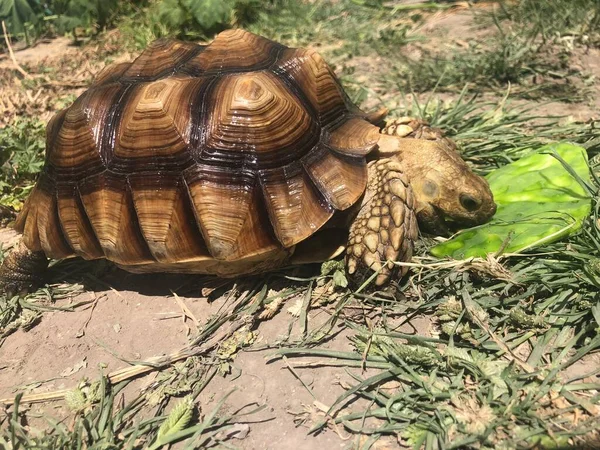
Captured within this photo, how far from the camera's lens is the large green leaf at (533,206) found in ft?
A: 7.55

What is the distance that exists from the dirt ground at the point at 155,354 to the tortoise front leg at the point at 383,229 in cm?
30

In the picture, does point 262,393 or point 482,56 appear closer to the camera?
point 262,393

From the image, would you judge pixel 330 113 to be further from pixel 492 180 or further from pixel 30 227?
pixel 30 227

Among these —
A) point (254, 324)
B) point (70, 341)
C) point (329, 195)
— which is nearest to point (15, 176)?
point (70, 341)

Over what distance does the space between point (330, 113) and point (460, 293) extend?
1.09 m

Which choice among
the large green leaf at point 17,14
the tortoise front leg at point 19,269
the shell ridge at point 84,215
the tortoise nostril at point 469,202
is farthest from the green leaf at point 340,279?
the large green leaf at point 17,14

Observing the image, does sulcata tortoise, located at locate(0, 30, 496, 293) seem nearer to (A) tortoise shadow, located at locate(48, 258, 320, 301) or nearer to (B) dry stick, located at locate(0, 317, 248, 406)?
(A) tortoise shadow, located at locate(48, 258, 320, 301)

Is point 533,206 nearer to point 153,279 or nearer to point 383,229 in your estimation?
point 383,229

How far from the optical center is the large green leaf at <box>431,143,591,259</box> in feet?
7.55

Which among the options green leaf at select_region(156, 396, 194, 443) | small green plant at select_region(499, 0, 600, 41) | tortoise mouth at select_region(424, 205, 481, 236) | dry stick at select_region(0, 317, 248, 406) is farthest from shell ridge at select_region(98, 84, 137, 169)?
small green plant at select_region(499, 0, 600, 41)

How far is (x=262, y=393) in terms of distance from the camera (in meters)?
2.07

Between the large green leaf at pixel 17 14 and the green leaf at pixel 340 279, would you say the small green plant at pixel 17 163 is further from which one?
the large green leaf at pixel 17 14

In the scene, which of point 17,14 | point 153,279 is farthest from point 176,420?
point 17,14

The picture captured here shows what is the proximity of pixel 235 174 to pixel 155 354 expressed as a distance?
929 millimetres
